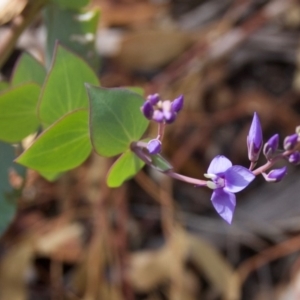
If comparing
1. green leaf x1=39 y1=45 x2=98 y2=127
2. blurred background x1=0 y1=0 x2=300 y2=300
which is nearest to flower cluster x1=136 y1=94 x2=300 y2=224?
green leaf x1=39 y1=45 x2=98 y2=127

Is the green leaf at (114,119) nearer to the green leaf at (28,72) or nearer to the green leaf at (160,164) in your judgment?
the green leaf at (160,164)

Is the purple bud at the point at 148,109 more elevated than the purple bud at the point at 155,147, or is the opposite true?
the purple bud at the point at 148,109

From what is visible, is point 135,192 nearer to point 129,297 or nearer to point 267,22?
point 129,297

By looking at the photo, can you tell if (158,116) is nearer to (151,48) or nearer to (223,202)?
(223,202)

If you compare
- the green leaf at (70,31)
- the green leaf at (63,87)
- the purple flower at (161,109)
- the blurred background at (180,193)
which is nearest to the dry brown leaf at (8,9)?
A: the blurred background at (180,193)

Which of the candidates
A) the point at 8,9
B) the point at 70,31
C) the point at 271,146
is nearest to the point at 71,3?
the point at 70,31

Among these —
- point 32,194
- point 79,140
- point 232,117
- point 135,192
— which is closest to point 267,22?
point 232,117

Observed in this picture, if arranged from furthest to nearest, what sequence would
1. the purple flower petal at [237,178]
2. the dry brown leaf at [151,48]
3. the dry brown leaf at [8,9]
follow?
the dry brown leaf at [151,48] < the dry brown leaf at [8,9] < the purple flower petal at [237,178]
